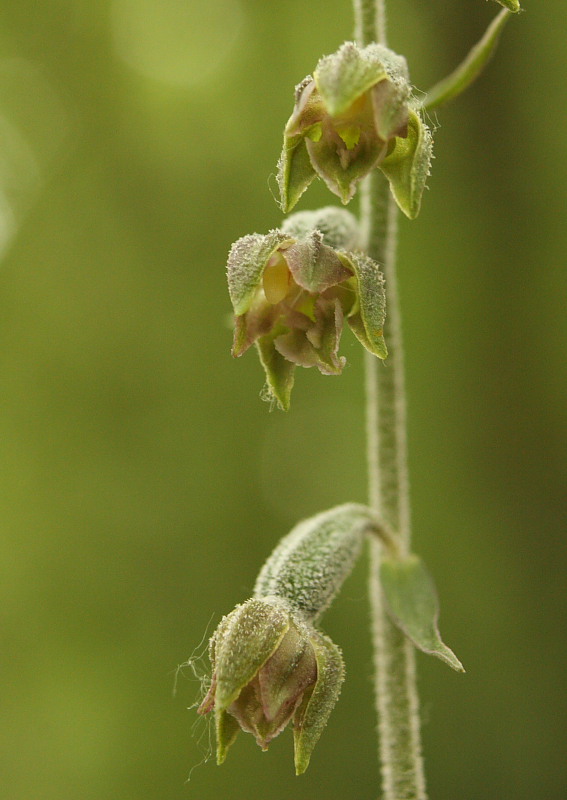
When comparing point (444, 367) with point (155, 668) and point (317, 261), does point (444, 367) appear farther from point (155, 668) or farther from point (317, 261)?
point (317, 261)

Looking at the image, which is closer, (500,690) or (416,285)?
(500,690)

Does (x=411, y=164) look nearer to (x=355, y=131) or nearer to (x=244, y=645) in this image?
(x=355, y=131)

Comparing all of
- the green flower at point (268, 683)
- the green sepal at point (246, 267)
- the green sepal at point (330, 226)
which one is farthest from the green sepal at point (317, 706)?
the green sepal at point (330, 226)

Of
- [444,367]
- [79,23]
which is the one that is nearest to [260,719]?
[444,367]

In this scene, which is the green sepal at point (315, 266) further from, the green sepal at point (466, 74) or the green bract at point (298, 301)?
the green sepal at point (466, 74)

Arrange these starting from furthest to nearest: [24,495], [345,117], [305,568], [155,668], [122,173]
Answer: [122,173]
[24,495]
[155,668]
[305,568]
[345,117]
